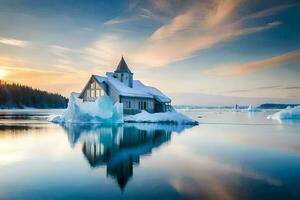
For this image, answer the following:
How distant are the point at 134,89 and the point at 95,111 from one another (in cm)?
901

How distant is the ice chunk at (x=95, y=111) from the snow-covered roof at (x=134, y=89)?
3305 mm

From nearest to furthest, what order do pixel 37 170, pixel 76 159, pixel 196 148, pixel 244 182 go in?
pixel 244 182 < pixel 37 170 < pixel 76 159 < pixel 196 148

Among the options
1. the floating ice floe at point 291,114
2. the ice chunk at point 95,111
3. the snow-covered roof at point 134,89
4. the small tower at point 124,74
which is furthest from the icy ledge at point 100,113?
the floating ice floe at point 291,114

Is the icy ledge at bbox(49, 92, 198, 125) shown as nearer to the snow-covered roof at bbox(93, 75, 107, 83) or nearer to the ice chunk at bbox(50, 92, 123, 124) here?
the ice chunk at bbox(50, 92, 123, 124)

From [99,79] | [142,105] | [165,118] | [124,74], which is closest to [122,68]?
[124,74]

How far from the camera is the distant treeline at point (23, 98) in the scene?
12125 centimetres

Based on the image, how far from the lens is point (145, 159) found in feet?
40.7

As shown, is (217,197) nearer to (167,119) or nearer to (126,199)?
(126,199)

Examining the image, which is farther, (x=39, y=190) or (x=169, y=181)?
(x=169, y=181)

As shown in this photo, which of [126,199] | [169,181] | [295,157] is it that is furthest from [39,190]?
[295,157]

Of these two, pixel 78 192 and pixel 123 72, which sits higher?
pixel 123 72

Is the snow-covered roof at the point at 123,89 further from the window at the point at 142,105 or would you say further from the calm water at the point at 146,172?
the calm water at the point at 146,172

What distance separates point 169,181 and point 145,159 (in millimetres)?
3710

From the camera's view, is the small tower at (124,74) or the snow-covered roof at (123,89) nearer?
the snow-covered roof at (123,89)
